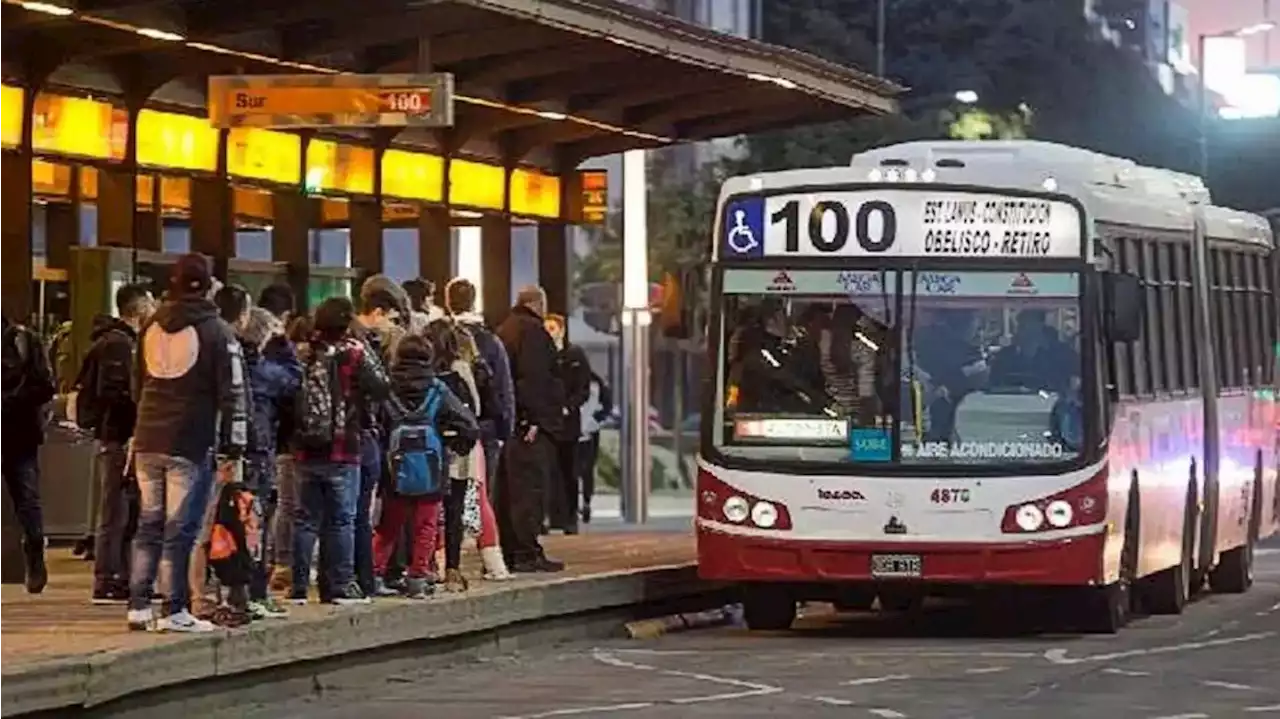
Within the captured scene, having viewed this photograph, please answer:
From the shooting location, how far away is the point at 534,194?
1091 inches

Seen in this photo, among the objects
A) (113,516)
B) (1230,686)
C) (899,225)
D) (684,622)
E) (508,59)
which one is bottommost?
(1230,686)

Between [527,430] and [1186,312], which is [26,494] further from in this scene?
[1186,312]

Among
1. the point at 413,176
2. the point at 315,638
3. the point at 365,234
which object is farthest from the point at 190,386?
the point at 413,176

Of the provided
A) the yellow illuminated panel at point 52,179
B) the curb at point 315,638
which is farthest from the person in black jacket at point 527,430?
the yellow illuminated panel at point 52,179

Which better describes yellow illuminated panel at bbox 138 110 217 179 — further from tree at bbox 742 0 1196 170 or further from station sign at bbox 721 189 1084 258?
tree at bbox 742 0 1196 170

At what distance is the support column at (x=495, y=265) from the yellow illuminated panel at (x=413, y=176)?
3.62 ft

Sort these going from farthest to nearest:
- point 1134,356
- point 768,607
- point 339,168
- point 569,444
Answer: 1. point 339,168
2. point 569,444
3. point 1134,356
4. point 768,607

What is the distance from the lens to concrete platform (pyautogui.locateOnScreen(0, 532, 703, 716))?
13.3 m

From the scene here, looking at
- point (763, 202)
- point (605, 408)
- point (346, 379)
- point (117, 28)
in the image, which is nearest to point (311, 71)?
point (117, 28)

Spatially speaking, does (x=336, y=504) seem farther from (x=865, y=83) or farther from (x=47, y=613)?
(x=865, y=83)

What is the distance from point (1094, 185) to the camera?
1973 centimetres

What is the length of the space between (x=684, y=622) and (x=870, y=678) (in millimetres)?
4364

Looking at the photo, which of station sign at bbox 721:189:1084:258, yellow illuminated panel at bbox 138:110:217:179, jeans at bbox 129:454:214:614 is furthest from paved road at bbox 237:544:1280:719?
yellow illuminated panel at bbox 138:110:217:179

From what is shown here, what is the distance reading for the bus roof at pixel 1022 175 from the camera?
19203 mm
